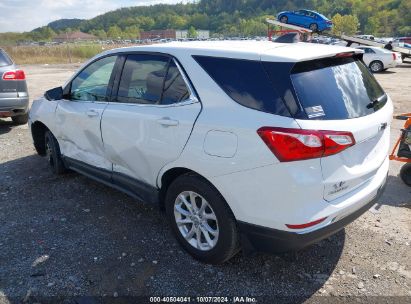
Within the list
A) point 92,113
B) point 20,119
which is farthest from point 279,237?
point 20,119

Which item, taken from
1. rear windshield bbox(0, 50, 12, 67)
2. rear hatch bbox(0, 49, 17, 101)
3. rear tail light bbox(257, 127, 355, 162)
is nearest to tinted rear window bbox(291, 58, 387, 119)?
rear tail light bbox(257, 127, 355, 162)

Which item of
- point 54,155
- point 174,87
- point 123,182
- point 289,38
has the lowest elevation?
point 54,155

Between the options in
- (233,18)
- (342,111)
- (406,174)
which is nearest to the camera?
(342,111)

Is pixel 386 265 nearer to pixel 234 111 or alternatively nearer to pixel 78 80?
pixel 234 111

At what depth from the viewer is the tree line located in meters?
98.2

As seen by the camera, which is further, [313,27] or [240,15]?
[240,15]

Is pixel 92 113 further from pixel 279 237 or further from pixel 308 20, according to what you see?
pixel 308 20

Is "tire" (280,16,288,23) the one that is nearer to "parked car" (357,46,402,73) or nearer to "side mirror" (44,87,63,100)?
"parked car" (357,46,402,73)

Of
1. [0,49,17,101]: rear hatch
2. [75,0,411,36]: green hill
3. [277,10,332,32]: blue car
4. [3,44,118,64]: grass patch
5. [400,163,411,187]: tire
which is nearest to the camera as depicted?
[400,163,411,187]: tire

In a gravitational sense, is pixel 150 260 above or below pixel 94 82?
below

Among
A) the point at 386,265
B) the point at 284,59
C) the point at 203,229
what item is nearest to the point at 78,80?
the point at 203,229

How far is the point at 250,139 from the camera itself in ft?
8.11

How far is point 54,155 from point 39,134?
0.63 metres

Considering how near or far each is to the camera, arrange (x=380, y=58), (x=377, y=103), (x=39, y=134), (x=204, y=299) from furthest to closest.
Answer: (x=380, y=58) < (x=39, y=134) < (x=377, y=103) < (x=204, y=299)
